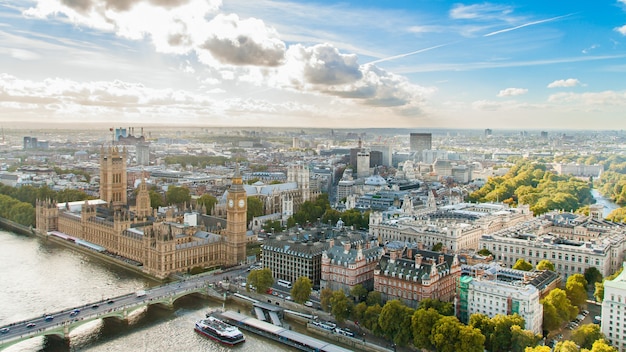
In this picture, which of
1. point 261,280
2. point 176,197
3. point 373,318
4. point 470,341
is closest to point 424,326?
point 470,341

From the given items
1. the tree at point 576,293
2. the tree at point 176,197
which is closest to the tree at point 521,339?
the tree at point 576,293

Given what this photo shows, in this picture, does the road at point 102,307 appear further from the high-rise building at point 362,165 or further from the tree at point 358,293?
the high-rise building at point 362,165

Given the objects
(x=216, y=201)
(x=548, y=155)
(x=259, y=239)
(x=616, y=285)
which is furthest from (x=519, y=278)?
(x=548, y=155)

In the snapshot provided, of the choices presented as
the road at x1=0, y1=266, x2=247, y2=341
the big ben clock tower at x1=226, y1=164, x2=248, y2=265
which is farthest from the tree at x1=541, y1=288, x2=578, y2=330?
the big ben clock tower at x1=226, y1=164, x2=248, y2=265

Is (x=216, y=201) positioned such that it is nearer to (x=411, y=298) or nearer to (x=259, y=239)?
(x=259, y=239)

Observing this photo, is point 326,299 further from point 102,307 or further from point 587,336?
point 587,336

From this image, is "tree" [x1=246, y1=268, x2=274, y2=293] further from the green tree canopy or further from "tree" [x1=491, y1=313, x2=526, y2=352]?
"tree" [x1=491, y1=313, x2=526, y2=352]
